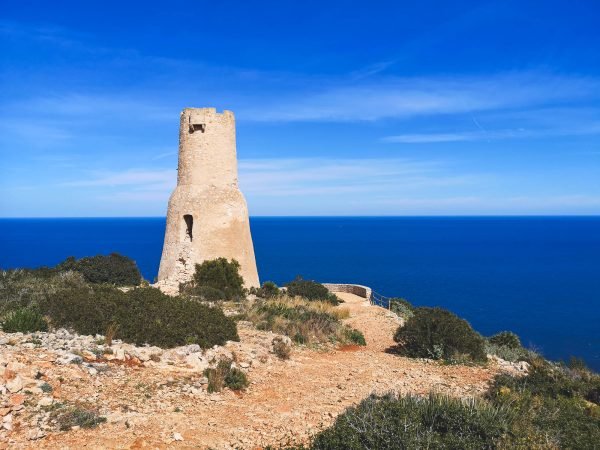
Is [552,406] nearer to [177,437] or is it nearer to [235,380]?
[235,380]

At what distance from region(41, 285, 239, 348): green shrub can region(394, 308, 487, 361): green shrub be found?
14.8 ft

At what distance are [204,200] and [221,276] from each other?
3168 millimetres

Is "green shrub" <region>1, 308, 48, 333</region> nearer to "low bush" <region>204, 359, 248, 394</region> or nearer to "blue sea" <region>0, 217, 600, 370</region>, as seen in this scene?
"low bush" <region>204, 359, 248, 394</region>

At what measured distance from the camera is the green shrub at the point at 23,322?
902 cm

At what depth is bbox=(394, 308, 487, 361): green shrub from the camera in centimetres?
1095

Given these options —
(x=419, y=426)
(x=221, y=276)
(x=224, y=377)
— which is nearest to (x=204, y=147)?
(x=221, y=276)

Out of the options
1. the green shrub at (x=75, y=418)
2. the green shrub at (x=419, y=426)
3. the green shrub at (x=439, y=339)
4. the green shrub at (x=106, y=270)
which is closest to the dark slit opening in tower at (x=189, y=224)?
the green shrub at (x=106, y=270)

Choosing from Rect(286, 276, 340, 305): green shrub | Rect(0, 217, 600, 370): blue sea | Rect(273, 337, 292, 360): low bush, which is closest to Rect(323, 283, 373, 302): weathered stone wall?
Rect(286, 276, 340, 305): green shrub

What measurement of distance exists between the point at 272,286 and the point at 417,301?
1408 inches

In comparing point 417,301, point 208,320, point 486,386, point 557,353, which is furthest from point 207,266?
point 417,301

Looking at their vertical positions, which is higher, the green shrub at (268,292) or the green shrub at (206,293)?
the green shrub at (206,293)

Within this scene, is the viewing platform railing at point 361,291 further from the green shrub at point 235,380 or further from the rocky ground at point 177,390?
the green shrub at point 235,380

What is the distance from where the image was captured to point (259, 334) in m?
11.6

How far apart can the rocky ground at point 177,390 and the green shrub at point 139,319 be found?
39cm
